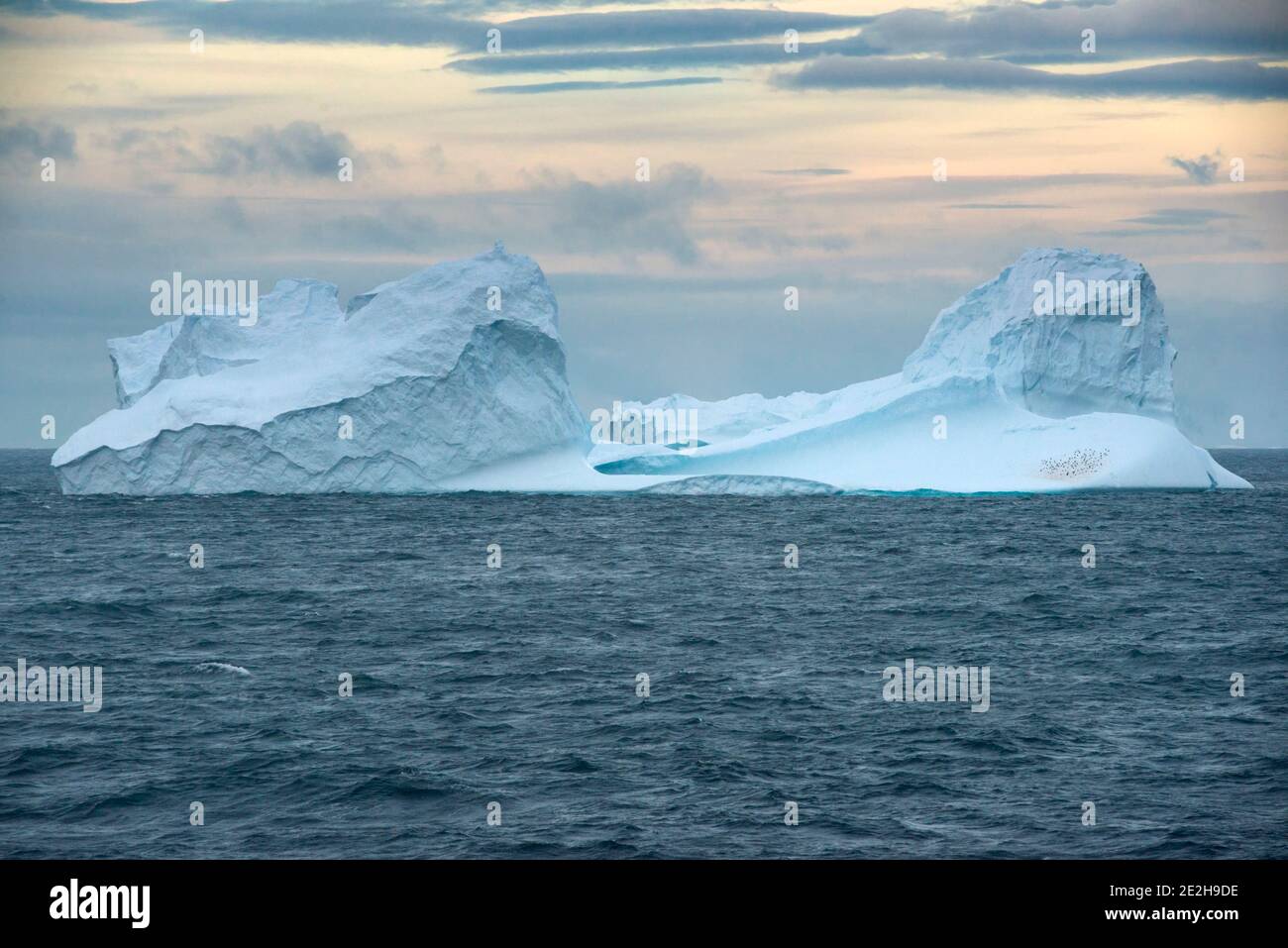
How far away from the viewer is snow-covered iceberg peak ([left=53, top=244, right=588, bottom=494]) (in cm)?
3834

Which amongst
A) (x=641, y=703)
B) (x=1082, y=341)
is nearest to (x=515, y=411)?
(x=1082, y=341)

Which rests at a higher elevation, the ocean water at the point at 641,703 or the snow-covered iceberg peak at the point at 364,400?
the snow-covered iceberg peak at the point at 364,400

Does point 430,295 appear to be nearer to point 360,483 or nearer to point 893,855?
point 360,483

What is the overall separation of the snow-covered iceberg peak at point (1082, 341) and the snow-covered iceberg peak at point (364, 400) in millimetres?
15723

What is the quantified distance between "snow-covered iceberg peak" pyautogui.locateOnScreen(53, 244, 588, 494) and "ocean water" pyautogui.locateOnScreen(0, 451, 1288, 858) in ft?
25.0

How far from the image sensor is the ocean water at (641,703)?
9.95m

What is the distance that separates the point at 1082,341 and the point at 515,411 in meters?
21.1

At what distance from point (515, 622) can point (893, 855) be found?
38.4ft

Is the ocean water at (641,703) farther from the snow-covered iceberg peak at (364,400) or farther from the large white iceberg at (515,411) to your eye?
the large white iceberg at (515,411)

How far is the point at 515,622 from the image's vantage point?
20.3 m

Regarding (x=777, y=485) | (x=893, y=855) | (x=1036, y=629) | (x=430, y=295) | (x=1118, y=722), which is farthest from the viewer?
(x=777, y=485)
